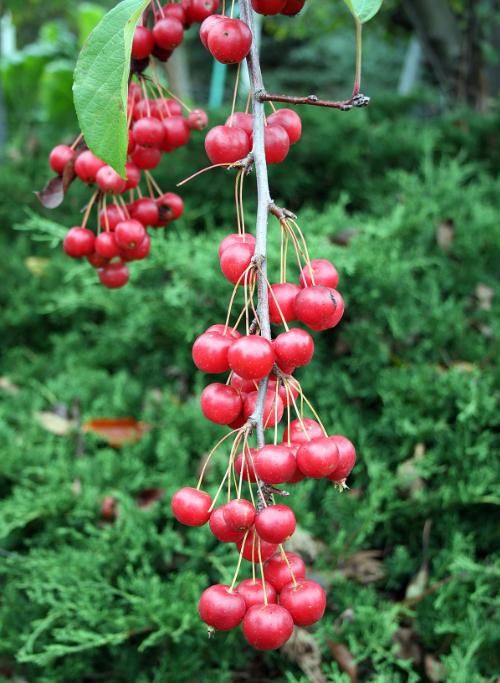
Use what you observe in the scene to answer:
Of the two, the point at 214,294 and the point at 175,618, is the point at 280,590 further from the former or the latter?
the point at 214,294

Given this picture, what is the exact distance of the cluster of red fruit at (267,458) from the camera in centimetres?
66

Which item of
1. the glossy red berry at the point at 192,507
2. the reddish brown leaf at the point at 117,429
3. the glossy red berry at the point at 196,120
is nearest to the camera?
the glossy red berry at the point at 192,507

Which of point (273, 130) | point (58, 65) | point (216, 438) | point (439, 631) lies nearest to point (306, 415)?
point (216, 438)

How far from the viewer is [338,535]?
1.76 metres

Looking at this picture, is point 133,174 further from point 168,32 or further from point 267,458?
point 267,458

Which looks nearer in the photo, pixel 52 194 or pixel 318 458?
pixel 318 458

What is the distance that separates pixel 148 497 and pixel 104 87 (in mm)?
1376

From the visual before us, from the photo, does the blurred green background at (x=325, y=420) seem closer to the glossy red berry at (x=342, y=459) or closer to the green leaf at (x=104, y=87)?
the glossy red berry at (x=342, y=459)

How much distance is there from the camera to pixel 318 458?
0.68m

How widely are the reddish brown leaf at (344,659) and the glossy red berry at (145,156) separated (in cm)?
104

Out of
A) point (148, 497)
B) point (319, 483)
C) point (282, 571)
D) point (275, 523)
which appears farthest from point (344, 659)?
point (275, 523)

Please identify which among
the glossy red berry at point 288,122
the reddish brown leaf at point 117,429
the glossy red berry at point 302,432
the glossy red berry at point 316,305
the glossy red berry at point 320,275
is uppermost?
the glossy red berry at point 288,122

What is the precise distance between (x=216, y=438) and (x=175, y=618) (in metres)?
0.58

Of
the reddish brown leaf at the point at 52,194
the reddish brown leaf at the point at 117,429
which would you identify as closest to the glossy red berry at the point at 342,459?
the reddish brown leaf at the point at 52,194
